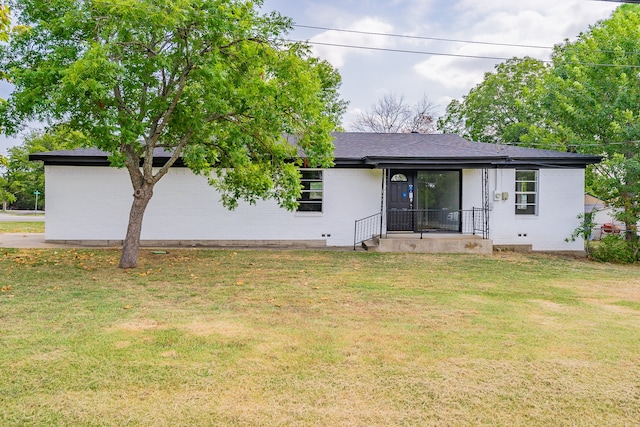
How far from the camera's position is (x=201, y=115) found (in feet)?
27.0

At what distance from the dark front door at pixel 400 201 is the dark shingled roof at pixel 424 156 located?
3.23 ft

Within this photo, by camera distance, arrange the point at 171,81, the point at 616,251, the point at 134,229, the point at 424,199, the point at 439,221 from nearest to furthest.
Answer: the point at 171,81
the point at 134,229
the point at 616,251
the point at 424,199
the point at 439,221

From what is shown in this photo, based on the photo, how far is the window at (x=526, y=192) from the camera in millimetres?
13383

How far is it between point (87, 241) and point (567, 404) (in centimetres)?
1352

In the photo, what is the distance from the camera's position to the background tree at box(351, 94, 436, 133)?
32688 millimetres

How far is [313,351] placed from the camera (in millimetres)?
4070

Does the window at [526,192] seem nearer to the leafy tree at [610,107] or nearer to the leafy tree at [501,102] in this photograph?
the leafy tree at [610,107]

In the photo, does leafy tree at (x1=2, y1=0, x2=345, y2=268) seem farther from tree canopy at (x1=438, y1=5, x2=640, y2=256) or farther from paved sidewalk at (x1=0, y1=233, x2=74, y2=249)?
tree canopy at (x1=438, y1=5, x2=640, y2=256)

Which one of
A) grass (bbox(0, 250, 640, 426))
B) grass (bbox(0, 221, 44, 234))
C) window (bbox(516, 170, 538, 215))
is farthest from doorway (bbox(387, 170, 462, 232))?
grass (bbox(0, 221, 44, 234))

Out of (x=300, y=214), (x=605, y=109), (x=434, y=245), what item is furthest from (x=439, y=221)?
(x=605, y=109)

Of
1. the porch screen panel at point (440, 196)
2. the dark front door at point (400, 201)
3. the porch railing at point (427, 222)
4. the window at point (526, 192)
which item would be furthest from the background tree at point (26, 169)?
the window at point (526, 192)

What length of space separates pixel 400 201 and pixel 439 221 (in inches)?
62.4

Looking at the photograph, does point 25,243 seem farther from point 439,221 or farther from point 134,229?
point 439,221

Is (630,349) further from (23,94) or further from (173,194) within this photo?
(173,194)
